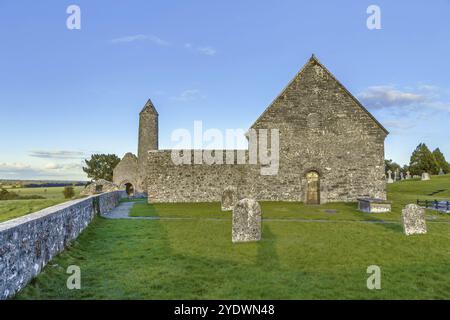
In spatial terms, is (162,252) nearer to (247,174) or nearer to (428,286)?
(428,286)

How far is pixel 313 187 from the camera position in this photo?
81.7 ft

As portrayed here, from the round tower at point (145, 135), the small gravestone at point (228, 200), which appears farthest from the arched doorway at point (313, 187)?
the round tower at point (145, 135)

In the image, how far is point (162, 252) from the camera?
30.9ft

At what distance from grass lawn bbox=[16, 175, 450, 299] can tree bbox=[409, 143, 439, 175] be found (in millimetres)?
60673

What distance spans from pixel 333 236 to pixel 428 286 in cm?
512

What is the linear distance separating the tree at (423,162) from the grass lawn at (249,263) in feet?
199

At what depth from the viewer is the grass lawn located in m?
6.29

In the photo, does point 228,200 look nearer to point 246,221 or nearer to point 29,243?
point 246,221

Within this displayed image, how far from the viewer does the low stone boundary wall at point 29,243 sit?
5.46m

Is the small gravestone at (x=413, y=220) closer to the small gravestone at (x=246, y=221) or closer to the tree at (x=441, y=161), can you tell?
the small gravestone at (x=246, y=221)

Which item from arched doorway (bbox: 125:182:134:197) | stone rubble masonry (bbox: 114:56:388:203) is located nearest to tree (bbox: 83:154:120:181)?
arched doorway (bbox: 125:182:134:197)

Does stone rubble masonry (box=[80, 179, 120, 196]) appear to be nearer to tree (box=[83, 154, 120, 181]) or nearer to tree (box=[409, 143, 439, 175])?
tree (box=[83, 154, 120, 181])

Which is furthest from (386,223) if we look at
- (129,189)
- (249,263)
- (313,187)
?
(129,189)
